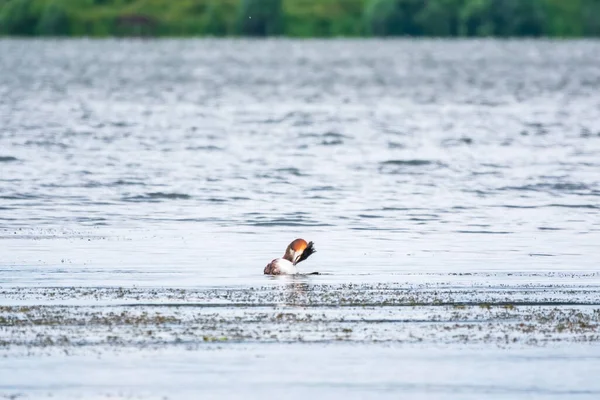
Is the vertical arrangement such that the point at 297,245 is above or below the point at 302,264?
above

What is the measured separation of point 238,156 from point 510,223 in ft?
60.8

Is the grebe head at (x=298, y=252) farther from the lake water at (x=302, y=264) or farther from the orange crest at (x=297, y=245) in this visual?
the lake water at (x=302, y=264)

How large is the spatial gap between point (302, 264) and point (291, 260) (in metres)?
1.14

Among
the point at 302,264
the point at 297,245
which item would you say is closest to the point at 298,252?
the point at 297,245

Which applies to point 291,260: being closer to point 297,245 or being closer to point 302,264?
point 297,245

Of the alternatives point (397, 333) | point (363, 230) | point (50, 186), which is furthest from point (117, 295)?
point (50, 186)

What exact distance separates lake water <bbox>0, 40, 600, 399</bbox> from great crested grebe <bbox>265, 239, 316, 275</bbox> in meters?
0.26

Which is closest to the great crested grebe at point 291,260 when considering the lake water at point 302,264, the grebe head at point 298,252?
the grebe head at point 298,252

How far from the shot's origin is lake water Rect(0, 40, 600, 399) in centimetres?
1364

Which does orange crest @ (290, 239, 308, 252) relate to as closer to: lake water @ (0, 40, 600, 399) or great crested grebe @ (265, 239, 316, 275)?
great crested grebe @ (265, 239, 316, 275)

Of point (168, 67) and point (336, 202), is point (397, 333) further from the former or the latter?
point (168, 67)

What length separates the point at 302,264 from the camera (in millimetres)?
20812

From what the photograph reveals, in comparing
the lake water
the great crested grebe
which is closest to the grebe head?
the great crested grebe

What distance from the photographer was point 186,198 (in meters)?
31.6
